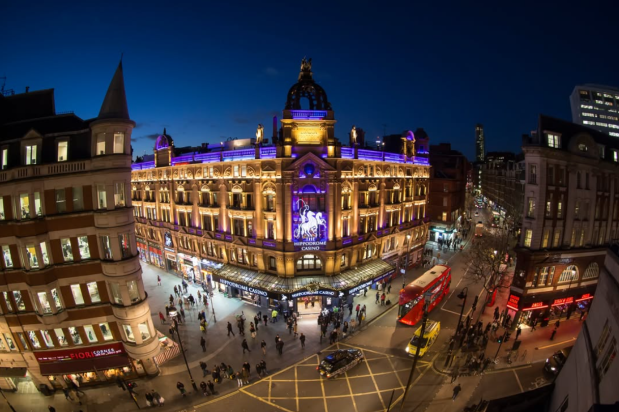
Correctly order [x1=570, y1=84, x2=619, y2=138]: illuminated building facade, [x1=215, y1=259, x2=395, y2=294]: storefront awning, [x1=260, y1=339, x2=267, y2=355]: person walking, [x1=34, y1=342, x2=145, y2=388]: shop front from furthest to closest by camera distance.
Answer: [x1=570, y1=84, x2=619, y2=138]: illuminated building facade → [x1=215, y1=259, x2=395, y2=294]: storefront awning → [x1=260, y1=339, x2=267, y2=355]: person walking → [x1=34, y1=342, x2=145, y2=388]: shop front

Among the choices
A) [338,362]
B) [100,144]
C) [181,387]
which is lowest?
[181,387]

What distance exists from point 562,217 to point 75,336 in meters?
45.4

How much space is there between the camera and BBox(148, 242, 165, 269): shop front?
46.4 meters

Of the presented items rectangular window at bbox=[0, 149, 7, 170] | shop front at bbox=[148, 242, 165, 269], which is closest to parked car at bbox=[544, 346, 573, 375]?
rectangular window at bbox=[0, 149, 7, 170]

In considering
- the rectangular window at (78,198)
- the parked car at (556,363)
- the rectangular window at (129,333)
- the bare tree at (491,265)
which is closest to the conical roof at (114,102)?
the rectangular window at (78,198)

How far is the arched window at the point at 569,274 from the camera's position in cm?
2980

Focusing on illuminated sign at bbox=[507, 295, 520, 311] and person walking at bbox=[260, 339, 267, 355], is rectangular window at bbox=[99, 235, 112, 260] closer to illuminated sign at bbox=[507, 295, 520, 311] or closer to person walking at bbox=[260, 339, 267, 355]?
person walking at bbox=[260, 339, 267, 355]

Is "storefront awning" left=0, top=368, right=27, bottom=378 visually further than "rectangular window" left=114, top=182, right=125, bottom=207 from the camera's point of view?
Yes

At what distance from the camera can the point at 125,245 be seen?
20734 millimetres

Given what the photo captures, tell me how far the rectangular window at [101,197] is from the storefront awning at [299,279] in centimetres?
1639

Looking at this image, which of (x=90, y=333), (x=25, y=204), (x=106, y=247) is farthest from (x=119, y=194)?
(x=90, y=333)

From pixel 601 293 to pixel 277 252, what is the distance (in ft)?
82.2

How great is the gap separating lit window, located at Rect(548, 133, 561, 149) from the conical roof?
3815cm

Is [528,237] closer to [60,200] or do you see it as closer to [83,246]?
[83,246]
